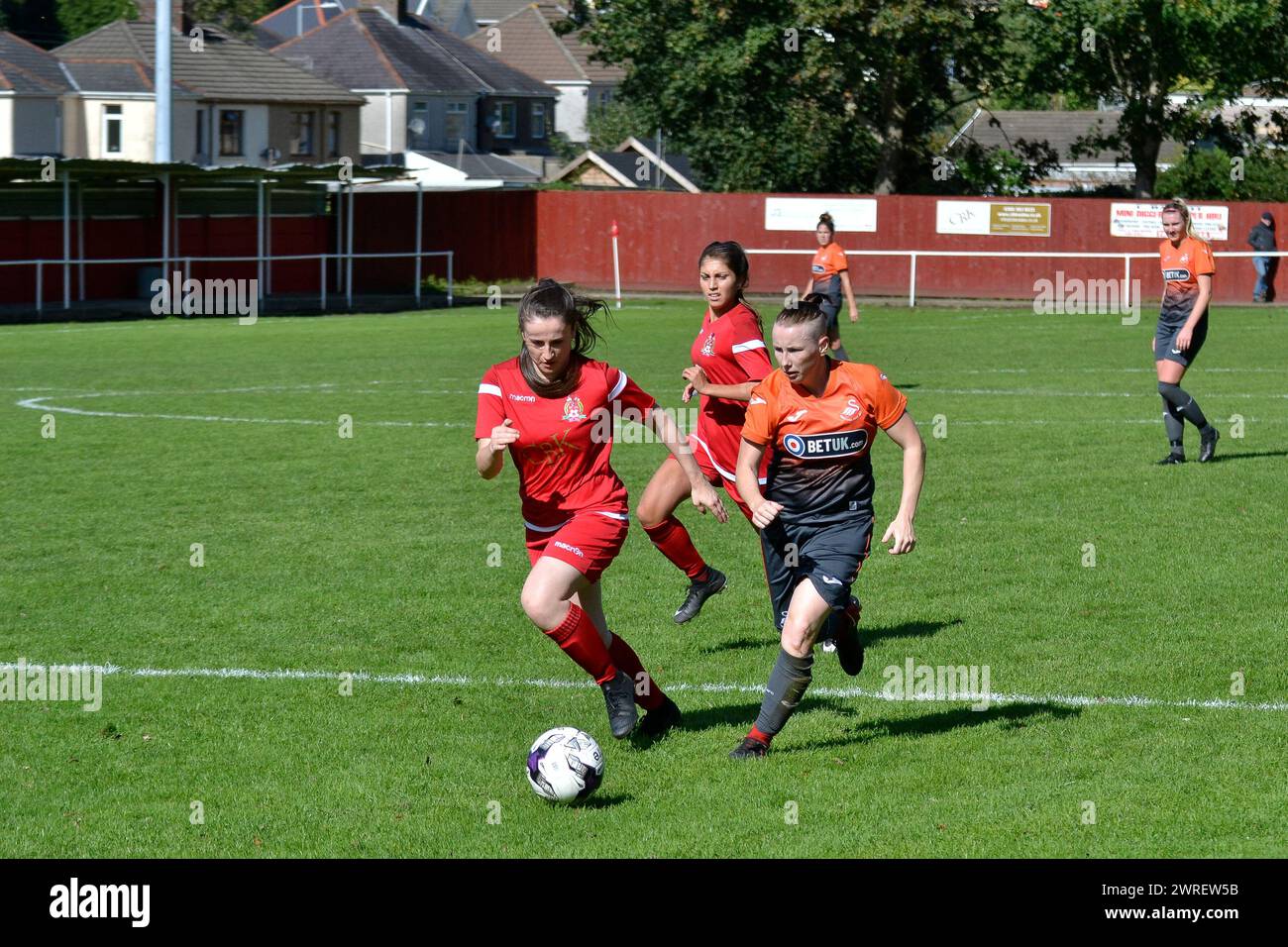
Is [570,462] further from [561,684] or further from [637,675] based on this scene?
[561,684]

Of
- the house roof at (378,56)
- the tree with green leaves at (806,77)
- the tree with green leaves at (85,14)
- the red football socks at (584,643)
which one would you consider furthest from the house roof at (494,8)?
the red football socks at (584,643)

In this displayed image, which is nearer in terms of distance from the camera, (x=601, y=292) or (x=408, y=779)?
(x=408, y=779)

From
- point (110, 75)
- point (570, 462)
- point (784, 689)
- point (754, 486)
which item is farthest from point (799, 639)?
point (110, 75)

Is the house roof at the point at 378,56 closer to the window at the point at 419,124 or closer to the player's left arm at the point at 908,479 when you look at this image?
the window at the point at 419,124

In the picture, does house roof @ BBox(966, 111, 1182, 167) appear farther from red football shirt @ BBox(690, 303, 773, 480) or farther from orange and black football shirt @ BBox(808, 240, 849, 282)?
red football shirt @ BBox(690, 303, 773, 480)

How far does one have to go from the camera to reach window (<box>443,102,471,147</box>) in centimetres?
8544

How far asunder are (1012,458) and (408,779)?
9.50 metres

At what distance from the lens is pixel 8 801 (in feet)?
21.2

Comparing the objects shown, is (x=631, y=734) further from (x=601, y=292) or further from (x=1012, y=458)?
(x=601, y=292)

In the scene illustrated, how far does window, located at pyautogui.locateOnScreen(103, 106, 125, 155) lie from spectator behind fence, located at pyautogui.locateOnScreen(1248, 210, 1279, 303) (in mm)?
43119

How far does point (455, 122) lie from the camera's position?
8612cm

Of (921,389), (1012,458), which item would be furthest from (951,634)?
(921,389)

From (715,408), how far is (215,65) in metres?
57.8

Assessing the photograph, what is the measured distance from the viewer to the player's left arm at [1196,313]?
14.1 metres
